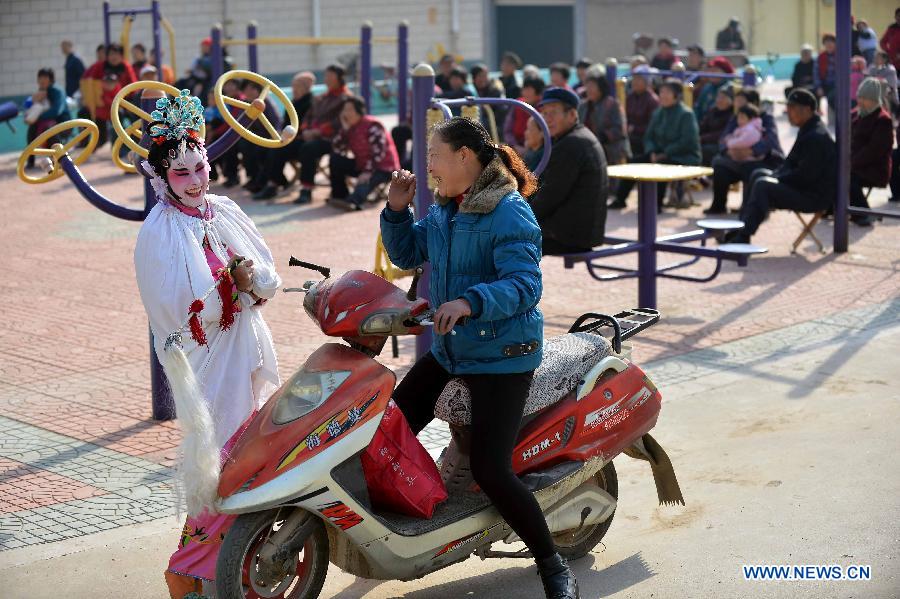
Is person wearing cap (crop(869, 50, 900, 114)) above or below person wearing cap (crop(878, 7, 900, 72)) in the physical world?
below

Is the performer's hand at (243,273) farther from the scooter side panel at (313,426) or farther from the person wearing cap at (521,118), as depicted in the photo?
the person wearing cap at (521,118)

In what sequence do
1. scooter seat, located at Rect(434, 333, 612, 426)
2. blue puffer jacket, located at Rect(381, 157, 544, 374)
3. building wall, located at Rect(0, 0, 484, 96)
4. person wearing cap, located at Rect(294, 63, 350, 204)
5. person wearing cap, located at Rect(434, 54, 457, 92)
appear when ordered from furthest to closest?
building wall, located at Rect(0, 0, 484, 96) < person wearing cap, located at Rect(434, 54, 457, 92) < person wearing cap, located at Rect(294, 63, 350, 204) < scooter seat, located at Rect(434, 333, 612, 426) < blue puffer jacket, located at Rect(381, 157, 544, 374)

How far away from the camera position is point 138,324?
367 inches

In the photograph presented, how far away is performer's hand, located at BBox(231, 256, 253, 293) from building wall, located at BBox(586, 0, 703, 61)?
38.2 meters

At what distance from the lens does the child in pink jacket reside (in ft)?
44.3

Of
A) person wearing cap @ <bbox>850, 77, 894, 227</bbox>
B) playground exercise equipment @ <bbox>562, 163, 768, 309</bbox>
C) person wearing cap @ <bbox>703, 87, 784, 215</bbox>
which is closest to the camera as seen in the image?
playground exercise equipment @ <bbox>562, 163, 768, 309</bbox>

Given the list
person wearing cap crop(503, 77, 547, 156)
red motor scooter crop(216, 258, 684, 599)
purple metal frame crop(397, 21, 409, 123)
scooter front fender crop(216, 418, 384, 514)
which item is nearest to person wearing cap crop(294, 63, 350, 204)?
purple metal frame crop(397, 21, 409, 123)

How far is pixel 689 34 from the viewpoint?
135ft

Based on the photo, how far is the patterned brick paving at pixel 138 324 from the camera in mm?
6012

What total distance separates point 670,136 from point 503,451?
10.3 meters

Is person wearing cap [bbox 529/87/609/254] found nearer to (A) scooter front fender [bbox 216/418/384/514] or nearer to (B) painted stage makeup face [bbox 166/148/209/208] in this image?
(B) painted stage makeup face [bbox 166/148/209/208]

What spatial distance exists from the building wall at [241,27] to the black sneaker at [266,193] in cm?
1486

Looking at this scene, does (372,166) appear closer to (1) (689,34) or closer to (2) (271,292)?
(2) (271,292)

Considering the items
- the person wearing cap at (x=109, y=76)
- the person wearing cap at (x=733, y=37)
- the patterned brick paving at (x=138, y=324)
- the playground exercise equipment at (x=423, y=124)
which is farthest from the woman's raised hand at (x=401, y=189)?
the person wearing cap at (x=733, y=37)
